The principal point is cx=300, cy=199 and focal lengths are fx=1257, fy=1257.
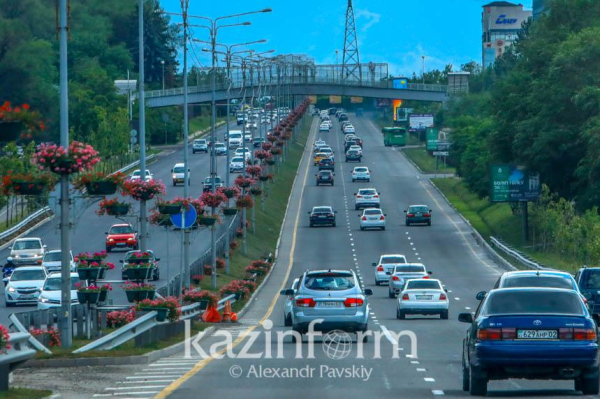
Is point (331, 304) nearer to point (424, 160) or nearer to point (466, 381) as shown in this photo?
point (466, 381)

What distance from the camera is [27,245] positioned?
5916 cm

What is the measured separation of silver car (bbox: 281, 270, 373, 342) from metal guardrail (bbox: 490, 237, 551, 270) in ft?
86.3

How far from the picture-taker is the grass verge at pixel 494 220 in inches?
2514

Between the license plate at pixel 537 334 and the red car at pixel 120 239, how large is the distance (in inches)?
1892

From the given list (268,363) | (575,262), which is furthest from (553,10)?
(268,363)

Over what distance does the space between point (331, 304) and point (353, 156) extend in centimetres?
10613

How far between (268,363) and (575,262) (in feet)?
130

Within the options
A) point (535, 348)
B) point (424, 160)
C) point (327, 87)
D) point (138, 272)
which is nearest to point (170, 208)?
point (138, 272)

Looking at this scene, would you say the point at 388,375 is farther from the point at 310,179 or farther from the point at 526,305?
the point at 310,179

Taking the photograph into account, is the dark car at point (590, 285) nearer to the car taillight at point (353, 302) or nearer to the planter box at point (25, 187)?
the car taillight at point (353, 302)

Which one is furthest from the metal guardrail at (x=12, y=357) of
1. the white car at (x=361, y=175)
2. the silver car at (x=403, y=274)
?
the white car at (x=361, y=175)

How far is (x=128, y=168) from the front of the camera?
109625mm

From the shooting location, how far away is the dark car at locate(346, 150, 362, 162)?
133m

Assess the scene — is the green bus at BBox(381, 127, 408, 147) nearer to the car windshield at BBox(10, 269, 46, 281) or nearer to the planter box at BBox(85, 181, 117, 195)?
the car windshield at BBox(10, 269, 46, 281)
